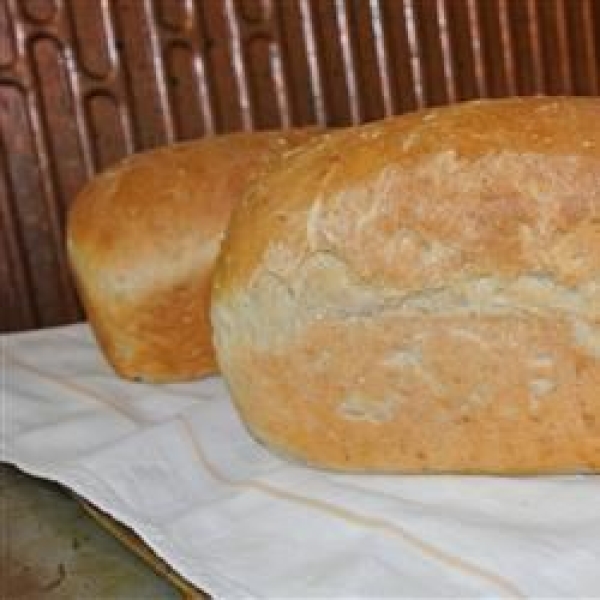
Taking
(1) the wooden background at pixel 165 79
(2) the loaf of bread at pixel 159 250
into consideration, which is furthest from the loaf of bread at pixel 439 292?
(1) the wooden background at pixel 165 79

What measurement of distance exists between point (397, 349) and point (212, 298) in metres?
0.16

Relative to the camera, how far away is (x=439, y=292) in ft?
2.23

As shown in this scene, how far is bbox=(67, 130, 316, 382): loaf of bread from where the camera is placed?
1004 mm

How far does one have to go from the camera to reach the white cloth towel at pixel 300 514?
1.91ft

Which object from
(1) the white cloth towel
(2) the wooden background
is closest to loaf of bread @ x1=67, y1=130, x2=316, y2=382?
(1) the white cloth towel

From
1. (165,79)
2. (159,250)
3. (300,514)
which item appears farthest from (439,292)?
(165,79)

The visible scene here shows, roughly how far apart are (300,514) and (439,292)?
0.55 ft

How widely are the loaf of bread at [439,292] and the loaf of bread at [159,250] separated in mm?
267

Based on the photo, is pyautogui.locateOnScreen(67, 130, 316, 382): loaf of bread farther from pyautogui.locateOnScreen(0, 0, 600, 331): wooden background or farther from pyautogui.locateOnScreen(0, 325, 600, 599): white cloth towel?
pyautogui.locateOnScreen(0, 0, 600, 331): wooden background

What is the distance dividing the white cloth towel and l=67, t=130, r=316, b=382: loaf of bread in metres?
0.11

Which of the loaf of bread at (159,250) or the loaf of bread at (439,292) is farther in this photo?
the loaf of bread at (159,250)

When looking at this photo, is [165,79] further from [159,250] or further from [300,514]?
[300,514]

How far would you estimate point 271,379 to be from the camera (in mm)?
745

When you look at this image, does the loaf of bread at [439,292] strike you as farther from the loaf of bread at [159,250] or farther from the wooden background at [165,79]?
the wooden background at [165,79]
